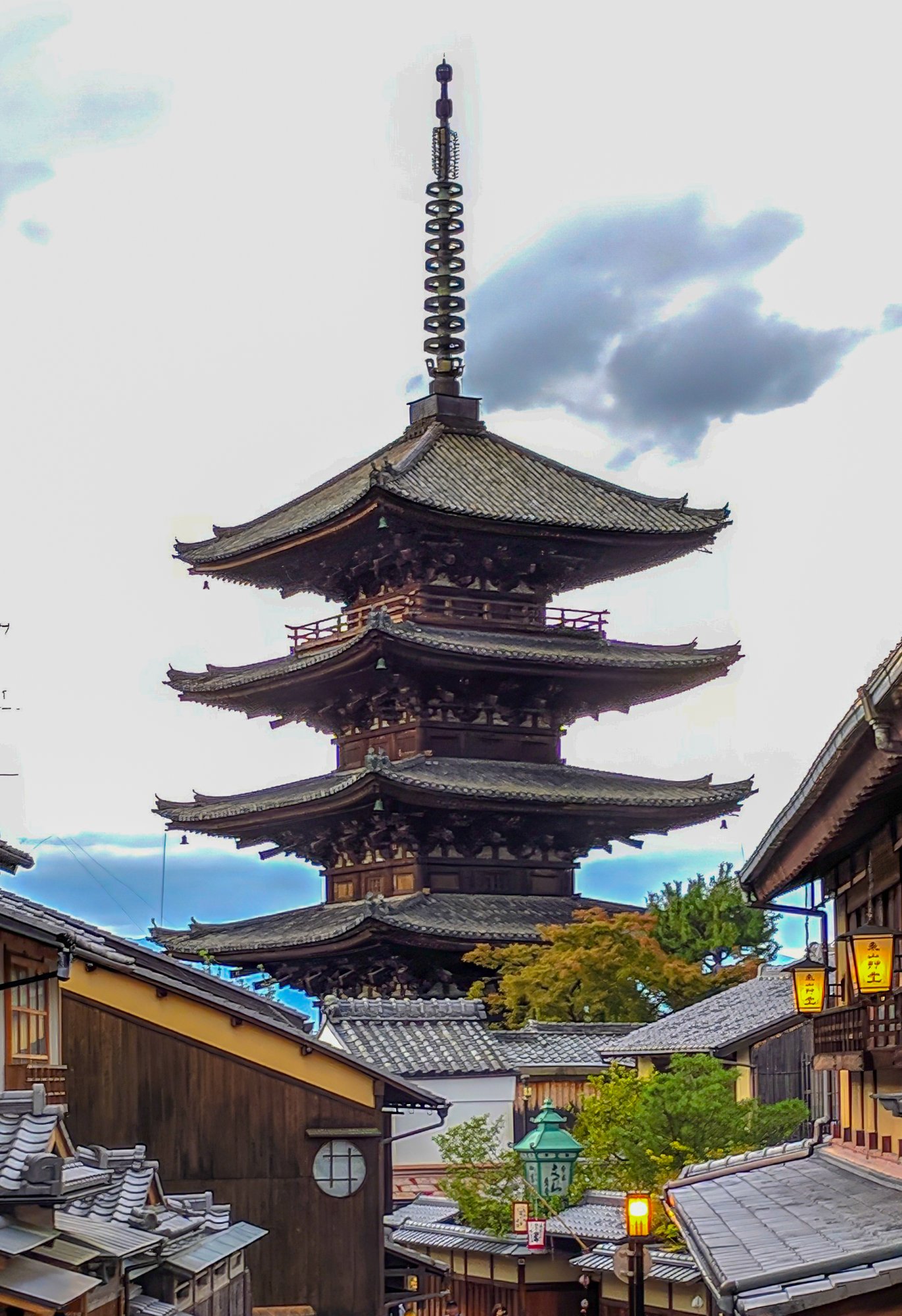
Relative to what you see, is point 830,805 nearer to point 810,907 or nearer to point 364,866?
point 810,907

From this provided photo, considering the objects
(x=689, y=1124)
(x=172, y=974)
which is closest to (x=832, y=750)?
(x=172, y=974)

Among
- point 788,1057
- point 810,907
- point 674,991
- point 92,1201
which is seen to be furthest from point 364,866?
point 92,1201

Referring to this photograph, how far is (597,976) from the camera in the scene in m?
42.4

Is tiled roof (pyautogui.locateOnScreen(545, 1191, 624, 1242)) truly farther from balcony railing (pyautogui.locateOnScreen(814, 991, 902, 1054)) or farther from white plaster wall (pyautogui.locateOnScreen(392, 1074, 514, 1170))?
balcony railing (pyautogui.locateOnScreen(814, 991, 902, 1054))

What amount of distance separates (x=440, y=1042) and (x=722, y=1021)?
496cm

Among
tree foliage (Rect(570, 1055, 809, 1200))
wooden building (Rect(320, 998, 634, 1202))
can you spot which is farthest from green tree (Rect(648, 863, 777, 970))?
tree foliage (Rect(570, 1055, 809, 1200))

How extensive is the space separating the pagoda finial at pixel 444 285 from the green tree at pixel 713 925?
14253 millimetres

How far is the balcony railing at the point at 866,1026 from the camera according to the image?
15.5 meters

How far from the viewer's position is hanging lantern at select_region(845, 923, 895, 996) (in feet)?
49.9

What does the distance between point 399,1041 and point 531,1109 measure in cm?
344

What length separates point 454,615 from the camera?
1879 inches

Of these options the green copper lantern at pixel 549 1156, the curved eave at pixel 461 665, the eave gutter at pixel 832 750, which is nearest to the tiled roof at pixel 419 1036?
the green copper lantern at pixel 549 1156

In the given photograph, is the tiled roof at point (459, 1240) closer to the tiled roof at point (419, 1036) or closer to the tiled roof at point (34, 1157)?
the tiled roof at point (419, 1036)

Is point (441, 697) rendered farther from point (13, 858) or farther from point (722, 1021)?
point (13, 858)
